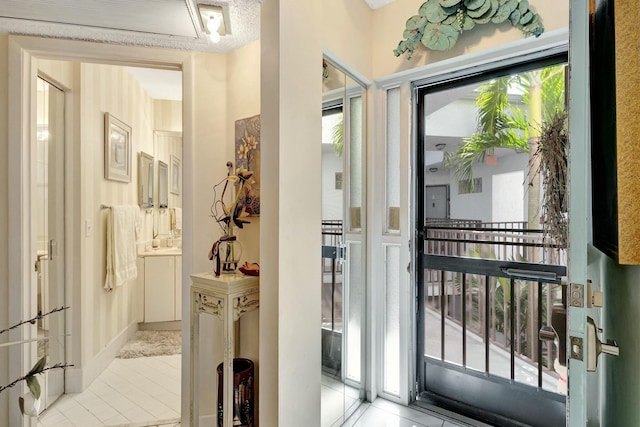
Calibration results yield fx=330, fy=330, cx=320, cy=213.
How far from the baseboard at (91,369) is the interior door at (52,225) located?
0.18ft

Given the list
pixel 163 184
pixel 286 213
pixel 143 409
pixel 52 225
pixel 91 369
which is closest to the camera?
pixel 286 213

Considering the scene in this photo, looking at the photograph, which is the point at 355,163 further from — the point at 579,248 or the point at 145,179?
the point at 145,179

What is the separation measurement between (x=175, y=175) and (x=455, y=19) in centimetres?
384

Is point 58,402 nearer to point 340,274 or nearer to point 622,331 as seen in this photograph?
point 340,274

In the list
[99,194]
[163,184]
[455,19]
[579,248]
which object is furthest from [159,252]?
[579,248]

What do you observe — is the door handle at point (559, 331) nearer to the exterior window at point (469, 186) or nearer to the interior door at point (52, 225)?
the exterior window at point (469, 186)

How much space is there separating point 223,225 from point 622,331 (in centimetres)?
192

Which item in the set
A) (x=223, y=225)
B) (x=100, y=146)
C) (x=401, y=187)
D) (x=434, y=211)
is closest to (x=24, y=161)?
(x=100, y=146)

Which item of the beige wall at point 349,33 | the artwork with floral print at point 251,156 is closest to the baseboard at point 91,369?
the artwork with floral print at point 251,156

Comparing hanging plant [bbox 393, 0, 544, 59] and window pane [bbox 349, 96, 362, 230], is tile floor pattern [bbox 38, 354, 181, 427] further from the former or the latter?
hanging plant [bbox 393, 0, 544, 59]

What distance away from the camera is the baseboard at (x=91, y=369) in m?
2.45

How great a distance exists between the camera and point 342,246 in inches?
82.1

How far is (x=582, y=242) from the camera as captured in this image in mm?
799

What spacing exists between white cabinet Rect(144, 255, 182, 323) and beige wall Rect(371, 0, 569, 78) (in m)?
2.92
